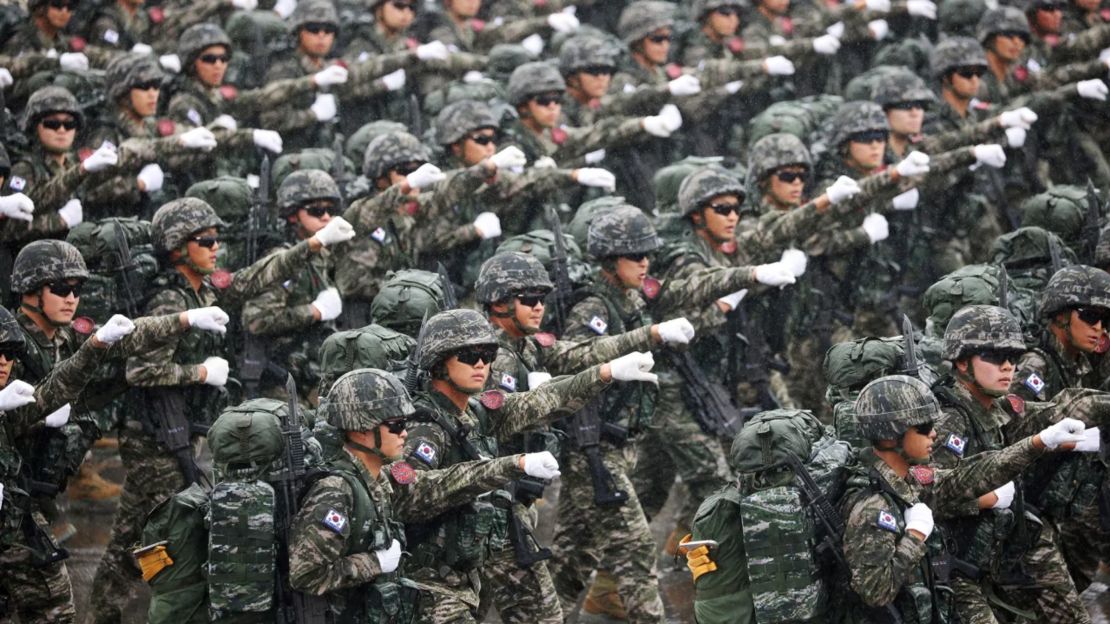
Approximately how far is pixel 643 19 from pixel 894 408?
915cm

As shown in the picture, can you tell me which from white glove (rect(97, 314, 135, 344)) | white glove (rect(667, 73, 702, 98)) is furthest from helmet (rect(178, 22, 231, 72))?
white glove (rect(97, 314, 135, 344))

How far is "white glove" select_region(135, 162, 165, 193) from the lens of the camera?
14.4 meters

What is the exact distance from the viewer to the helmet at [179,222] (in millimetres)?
12008

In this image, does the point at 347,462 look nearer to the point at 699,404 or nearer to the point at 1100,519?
the point at 699,404

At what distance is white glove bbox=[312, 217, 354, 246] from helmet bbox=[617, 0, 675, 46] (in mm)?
6290

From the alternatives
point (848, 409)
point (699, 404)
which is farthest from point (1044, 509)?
point (699, 404)

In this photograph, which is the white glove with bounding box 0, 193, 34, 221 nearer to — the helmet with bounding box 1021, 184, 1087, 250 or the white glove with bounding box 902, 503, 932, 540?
the white glove with bounding box 902, 503, 932, 540

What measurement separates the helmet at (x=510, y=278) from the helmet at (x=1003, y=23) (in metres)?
7.89

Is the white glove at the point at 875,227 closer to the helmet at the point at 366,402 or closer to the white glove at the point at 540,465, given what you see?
the white glove at the point at 540,465

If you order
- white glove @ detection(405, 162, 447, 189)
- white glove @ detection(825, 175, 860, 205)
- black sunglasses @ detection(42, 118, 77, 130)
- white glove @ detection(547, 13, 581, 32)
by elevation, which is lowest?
white glove @ detection(547, 13, 581, 32)

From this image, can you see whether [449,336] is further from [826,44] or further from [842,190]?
[826,44]

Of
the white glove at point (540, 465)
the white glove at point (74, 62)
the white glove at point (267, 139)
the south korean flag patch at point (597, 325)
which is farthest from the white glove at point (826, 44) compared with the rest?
the white glove at point (540, 465)

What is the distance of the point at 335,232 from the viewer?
11906mm

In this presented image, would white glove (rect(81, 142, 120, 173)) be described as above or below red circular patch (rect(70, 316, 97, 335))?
above
